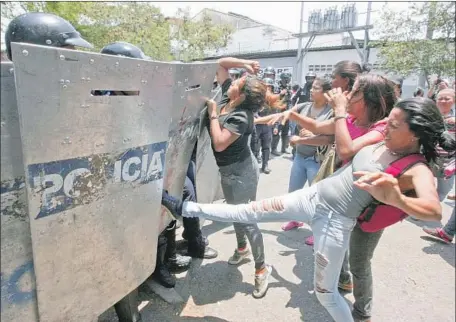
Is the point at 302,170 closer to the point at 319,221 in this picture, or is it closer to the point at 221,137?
the point at 221,137

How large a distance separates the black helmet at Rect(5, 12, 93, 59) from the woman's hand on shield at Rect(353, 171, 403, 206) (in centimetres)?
209

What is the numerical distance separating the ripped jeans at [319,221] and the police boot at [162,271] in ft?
2.24

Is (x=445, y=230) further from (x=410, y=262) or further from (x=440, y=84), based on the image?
(x=440, y=84)

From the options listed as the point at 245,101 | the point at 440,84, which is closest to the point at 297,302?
the point at 245,101

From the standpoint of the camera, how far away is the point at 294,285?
3.01 metres

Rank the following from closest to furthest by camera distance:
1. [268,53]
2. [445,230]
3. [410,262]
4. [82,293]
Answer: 1. [82,293]
2. [410,262]
3. [445,230]
4. [268,53]

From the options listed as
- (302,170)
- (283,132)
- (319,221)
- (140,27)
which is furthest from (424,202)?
(140,27)

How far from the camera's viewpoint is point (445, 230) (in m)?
3.91

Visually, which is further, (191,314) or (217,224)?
(217,224)

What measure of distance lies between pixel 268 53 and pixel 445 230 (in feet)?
75.9

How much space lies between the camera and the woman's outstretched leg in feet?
6.73

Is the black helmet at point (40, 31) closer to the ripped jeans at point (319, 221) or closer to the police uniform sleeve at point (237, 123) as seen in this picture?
the police uniform sleeve at point (237, 123)

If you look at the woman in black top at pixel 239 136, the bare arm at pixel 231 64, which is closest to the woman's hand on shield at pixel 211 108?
the woman in black top at pixel 239 136

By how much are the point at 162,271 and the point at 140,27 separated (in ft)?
63.1
